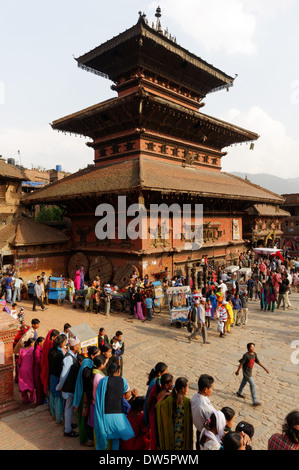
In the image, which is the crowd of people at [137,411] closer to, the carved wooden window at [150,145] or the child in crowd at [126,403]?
the child in crowd at [126,403]

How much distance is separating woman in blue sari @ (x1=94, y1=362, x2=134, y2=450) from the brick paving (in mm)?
1081

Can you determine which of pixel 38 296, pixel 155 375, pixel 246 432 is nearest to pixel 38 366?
pixel 155 375

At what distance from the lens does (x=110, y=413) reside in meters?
4.16

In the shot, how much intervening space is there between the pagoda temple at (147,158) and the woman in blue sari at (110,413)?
1025 cm

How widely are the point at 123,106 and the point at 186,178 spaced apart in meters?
5.74

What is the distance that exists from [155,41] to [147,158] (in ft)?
23.1

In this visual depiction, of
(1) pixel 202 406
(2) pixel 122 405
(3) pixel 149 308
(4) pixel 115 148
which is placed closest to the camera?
(1) pixel 202 406

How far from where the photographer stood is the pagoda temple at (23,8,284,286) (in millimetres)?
15883

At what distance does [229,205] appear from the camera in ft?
73.9

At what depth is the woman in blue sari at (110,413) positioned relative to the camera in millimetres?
4164

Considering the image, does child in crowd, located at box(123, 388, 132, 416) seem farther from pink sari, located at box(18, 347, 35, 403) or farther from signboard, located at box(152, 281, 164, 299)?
signboard, located at box(152, 281, 164, 299)

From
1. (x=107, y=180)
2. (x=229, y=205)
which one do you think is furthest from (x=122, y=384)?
(x=229, y=205)

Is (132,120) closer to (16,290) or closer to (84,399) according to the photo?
(16,290)

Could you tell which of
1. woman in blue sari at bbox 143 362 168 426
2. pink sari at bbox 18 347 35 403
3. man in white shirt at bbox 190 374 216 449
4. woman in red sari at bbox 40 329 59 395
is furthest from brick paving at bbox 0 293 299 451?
man in white shirt at bbox 190 374 216 449
